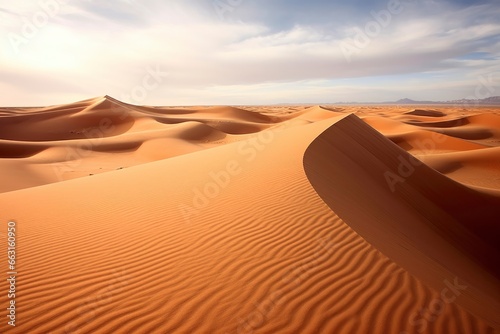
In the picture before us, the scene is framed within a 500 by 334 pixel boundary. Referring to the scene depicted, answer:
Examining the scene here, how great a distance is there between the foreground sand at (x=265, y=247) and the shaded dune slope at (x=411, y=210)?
0.15 feet

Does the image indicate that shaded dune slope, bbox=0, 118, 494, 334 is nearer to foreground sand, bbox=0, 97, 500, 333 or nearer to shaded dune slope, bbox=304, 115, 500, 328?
foreground sand, bbox=0, 97, 500, 333

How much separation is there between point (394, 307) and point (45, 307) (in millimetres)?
3338

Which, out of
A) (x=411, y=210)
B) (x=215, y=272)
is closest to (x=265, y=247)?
(x=215, y=272)

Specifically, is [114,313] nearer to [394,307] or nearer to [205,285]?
[205,285]

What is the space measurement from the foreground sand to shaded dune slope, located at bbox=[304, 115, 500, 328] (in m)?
0.05

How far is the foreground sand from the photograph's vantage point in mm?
2672

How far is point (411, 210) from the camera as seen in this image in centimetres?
762

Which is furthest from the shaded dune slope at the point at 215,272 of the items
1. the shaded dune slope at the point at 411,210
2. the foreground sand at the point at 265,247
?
the shaded dune slope at the point at 411,210

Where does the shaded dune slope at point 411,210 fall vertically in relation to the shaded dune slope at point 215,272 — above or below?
below

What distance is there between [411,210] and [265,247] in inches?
219

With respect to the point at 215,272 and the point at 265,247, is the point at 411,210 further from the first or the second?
the point at 215,272

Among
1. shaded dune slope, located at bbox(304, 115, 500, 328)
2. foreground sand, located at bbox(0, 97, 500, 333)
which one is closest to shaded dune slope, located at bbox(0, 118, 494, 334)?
foreground sand, located at bbox(0, 97, 500, 333)

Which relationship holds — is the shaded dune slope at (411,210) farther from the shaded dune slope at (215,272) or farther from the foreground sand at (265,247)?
the shaded dune slope at (215,272)

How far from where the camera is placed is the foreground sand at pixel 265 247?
2.67 m
